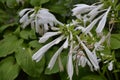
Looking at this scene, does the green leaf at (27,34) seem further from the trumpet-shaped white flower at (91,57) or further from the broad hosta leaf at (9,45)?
the trumpet-shaped white flower at (91,57)

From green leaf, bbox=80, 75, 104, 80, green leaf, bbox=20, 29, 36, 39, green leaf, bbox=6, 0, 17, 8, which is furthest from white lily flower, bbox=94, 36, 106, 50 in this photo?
green leaf, bbox=6, 0, 17, 8

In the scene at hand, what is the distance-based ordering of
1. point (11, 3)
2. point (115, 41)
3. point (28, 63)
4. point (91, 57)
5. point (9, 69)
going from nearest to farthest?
point (91, 57)
point (115, 41)
point (28, 63)
point (9, 69)
point (11, 3)

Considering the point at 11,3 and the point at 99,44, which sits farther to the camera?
the point at 11,3

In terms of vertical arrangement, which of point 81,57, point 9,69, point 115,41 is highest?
point 81,57

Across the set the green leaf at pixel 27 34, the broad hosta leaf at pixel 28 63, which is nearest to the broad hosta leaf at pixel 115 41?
the broad hosta leaf at pixel 28 63

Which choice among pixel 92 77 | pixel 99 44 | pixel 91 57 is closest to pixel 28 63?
pixel 92 77

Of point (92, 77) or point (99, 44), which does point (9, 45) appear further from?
point (99, 44)

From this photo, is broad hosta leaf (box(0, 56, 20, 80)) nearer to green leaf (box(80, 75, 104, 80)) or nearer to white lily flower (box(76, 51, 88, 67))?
green leaf (box(80, 75, 104, 80))
